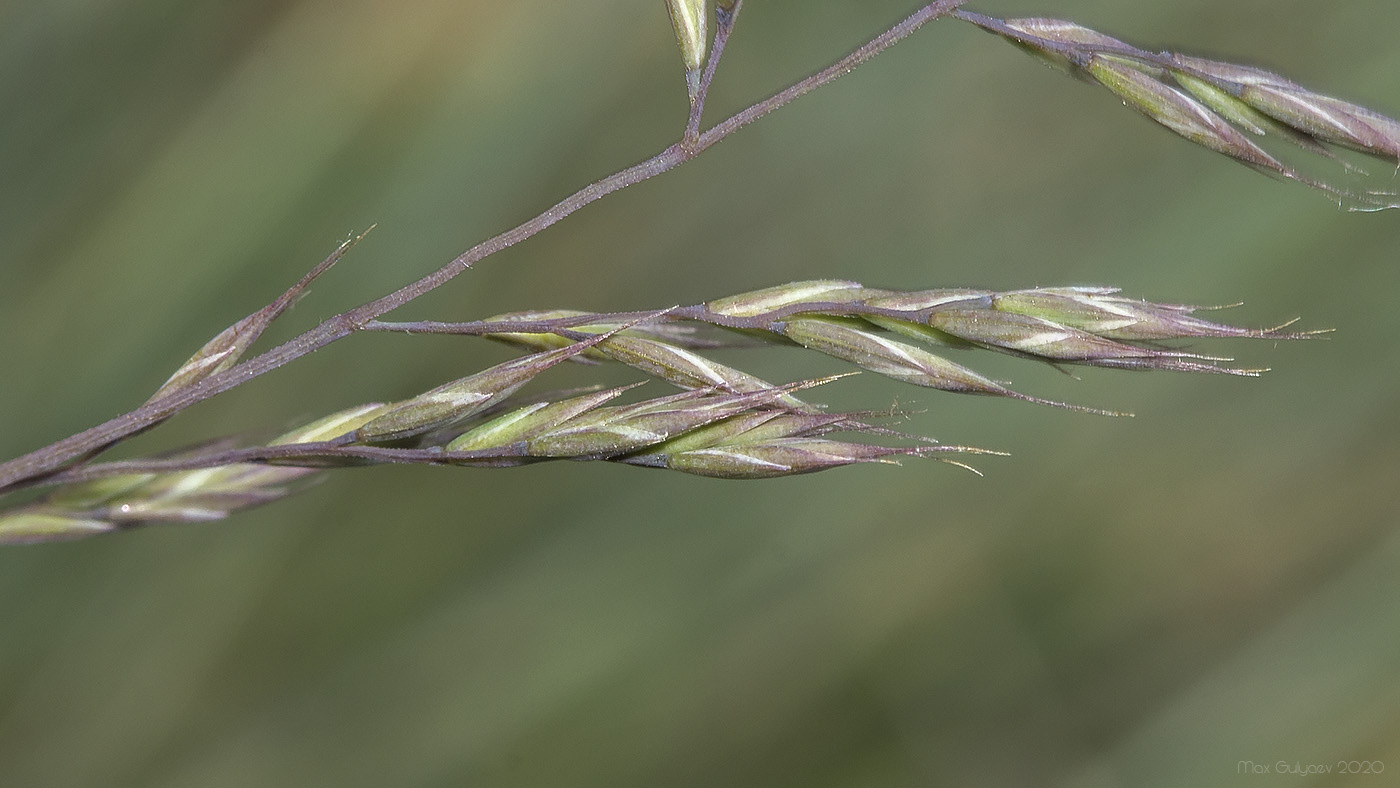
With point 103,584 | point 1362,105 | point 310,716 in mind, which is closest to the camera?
point 1362,105

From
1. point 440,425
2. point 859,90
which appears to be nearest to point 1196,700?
point 859,90

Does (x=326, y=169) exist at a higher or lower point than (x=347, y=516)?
higher

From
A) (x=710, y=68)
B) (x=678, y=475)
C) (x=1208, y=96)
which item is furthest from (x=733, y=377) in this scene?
(x=678, y=475)

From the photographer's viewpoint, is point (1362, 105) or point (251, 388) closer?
point (1362, 105)

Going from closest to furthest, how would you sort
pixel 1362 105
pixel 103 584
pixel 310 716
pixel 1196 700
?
pixel 1362 105, pixel 103 584, pixel 310 716, pixel 1196 700

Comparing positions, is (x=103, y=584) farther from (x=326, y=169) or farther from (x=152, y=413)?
(x=152, y=413)

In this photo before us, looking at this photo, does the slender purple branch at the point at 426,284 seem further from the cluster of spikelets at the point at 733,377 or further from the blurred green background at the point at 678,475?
the blurred green background at the point at 678,475

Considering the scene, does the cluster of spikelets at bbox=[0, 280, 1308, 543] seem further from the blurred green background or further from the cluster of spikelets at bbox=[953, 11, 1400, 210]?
the blurred green background
